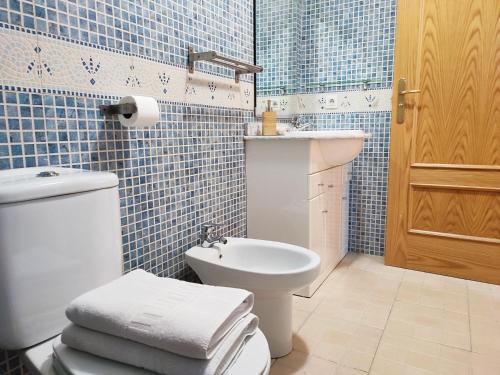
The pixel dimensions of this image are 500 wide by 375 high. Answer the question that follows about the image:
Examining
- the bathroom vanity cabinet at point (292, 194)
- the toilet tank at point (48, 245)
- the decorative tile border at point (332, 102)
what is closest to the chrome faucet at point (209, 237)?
the bathroom vanity cabinet at point (292, 194)

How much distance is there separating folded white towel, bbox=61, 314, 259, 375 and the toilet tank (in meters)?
0.10

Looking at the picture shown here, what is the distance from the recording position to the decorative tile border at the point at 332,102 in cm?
233

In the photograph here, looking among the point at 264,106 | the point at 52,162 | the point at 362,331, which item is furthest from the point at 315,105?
the point at 52,162

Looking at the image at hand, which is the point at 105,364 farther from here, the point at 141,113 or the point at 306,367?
the point at 306,367

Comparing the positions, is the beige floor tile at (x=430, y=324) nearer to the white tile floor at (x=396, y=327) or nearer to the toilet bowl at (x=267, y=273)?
the white tile floor at (x=396, y=327)

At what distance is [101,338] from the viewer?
73cm

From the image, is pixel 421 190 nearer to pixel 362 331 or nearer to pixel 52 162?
pixel 362 331

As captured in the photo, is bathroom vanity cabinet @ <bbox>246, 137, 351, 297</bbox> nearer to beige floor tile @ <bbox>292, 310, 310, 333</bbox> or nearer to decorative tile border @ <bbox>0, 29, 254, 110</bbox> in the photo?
beige floor tile @ <bbox>292, 310, 310, 333</bbox>

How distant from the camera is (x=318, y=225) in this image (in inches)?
77.0

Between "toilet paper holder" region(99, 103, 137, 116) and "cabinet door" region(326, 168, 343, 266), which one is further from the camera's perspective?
"cabinet door" region(326, 168, 343, 266)

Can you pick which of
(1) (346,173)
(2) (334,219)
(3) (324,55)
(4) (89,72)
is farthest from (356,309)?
(3) (324,55)

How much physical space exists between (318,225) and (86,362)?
1.42 metres

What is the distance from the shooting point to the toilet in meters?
0.73

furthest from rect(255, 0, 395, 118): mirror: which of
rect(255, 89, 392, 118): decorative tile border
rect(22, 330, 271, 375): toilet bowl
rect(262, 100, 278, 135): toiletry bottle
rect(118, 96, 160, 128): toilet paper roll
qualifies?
rect(22, 330, 271, 375): toilet bowl
